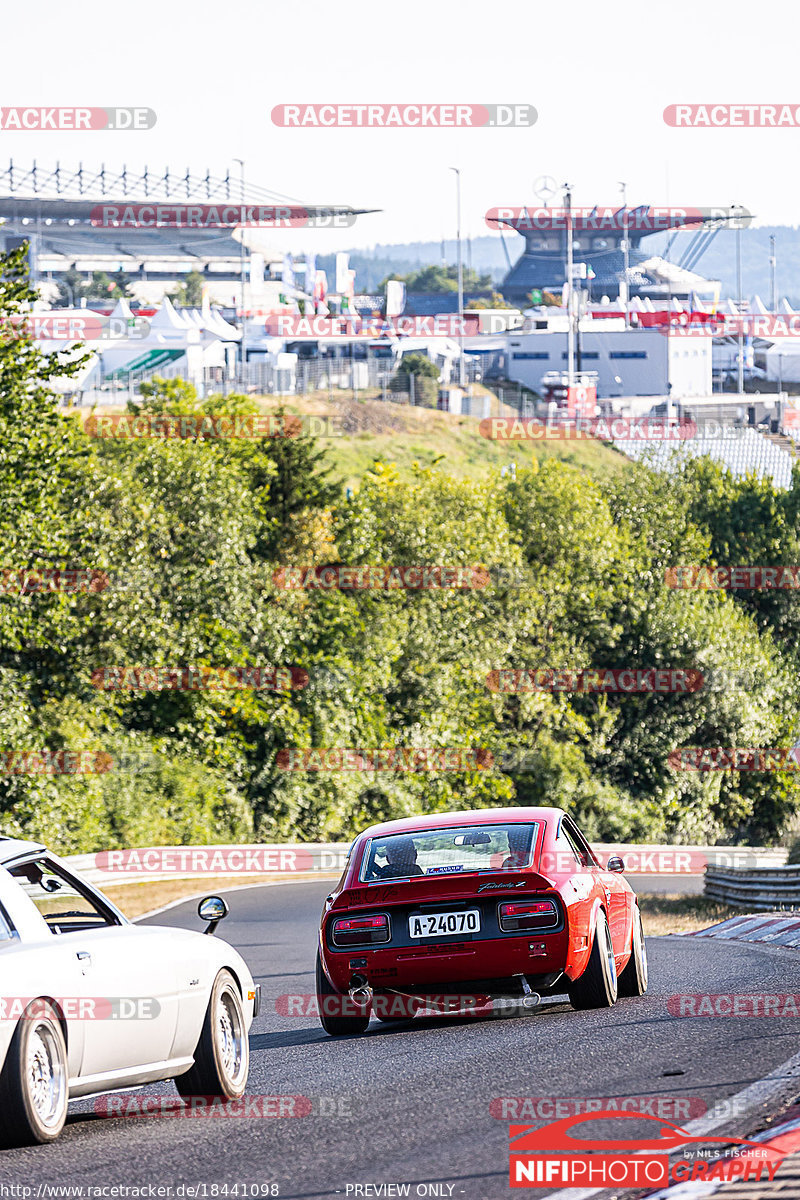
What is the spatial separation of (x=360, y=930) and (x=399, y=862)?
1.70 ft

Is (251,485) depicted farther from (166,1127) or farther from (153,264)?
(153,264)

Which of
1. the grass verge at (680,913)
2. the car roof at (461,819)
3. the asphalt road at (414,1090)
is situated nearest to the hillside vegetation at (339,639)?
the grass verge at (680,913)

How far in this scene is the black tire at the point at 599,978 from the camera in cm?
993

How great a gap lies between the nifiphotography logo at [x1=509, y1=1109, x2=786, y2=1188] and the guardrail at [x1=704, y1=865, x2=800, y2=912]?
722 inches

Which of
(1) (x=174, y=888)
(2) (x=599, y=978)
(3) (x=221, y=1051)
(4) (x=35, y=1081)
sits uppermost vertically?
(4) (x=35, y=1081)

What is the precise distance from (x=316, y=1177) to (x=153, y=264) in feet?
585

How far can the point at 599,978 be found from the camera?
397 inches

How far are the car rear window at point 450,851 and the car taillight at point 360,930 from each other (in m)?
0.28

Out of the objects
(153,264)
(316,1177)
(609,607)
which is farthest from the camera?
(153,264)

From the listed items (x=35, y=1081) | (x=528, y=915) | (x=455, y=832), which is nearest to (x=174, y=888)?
(x=455, y=832)

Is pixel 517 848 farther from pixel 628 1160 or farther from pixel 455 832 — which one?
pixel 628 1160

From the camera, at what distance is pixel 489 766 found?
5166 centimetres

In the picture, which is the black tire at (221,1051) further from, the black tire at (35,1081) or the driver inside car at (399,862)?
the driver inside car at (399,862)

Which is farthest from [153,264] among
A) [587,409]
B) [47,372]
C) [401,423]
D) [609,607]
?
[47,372]
